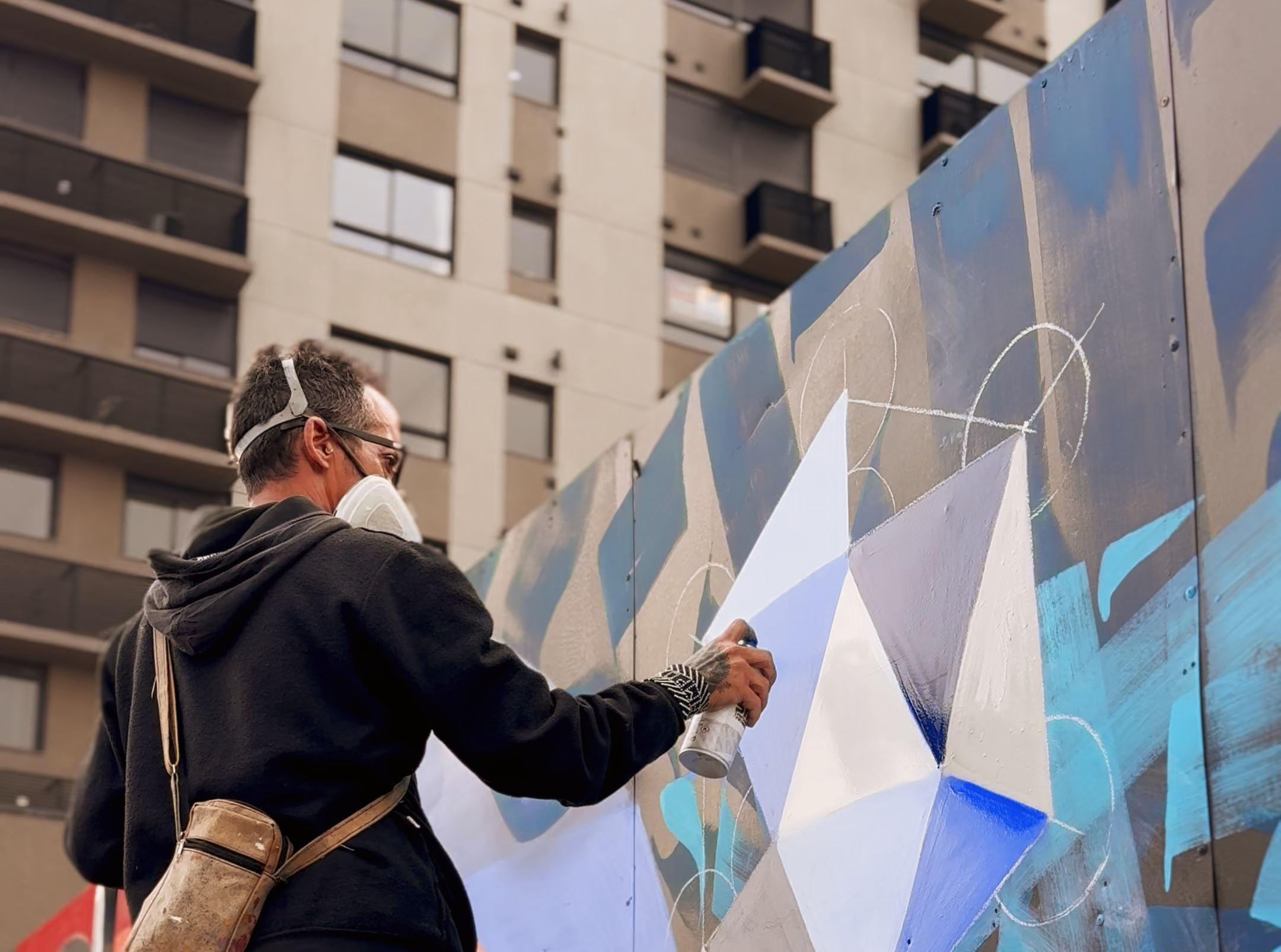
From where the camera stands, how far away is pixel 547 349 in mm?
24250

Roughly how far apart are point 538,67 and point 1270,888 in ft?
76.4

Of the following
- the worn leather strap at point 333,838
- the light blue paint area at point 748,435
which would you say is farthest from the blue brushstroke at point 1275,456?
the light blue paint area at point 748,435

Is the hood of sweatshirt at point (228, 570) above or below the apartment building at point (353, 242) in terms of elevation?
below

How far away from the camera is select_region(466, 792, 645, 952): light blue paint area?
489 centimetres

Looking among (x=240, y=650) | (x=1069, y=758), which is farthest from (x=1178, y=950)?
(x=240, y=650)

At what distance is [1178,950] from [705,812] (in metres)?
1.75

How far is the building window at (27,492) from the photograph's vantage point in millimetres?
21688

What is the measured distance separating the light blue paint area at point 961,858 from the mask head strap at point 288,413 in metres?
1.39

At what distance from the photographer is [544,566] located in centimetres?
596

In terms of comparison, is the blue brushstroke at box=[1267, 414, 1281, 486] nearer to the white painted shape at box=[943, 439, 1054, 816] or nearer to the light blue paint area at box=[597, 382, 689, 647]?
the white painted shape at box=[943, 439, 1054, 816]

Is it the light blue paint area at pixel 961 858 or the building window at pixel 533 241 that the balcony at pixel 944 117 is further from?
the light blue paint area at pixel 961 858

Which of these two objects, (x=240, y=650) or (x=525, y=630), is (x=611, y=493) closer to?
(x=525, y=630)

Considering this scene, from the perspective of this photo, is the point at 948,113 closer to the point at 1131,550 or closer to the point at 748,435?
the point at 748,435

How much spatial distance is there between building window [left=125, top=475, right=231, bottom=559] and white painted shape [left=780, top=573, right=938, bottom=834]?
1883 centimetres
